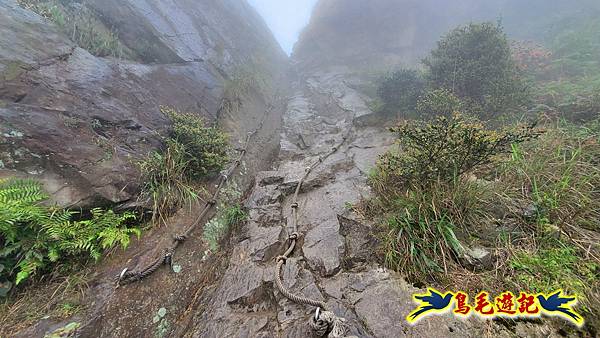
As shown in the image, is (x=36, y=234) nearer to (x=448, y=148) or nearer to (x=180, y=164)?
(x=180, y=164)

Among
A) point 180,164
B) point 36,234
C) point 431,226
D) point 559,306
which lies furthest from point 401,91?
point 36,234

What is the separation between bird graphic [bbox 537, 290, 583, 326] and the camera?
2.21 meters

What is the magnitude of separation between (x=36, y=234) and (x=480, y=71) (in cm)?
1064

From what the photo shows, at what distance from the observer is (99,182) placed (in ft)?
13.6

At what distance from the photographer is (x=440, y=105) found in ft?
22.1

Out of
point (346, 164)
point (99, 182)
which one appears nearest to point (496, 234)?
point (346, 164)

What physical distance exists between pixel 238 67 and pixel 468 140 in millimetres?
11553

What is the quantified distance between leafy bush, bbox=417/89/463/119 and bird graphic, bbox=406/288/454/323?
213 inches

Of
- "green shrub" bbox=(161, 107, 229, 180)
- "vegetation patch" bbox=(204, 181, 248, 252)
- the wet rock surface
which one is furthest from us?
"green shrub" bbox=(161, 107, 229, 180)

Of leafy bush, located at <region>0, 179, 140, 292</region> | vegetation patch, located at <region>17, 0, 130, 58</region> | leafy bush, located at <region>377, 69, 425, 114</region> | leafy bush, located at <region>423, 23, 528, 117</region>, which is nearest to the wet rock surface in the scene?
leafy bush, located at <region>0, 179, 140, 292</region>

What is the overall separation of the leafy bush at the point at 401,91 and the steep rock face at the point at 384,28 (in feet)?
28.6

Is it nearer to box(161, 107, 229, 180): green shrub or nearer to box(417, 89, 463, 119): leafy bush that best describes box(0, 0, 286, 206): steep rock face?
box(161, 107, 229, 180): green shrub

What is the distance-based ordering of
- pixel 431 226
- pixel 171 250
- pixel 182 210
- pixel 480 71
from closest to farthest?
pixel 431 226
pixel 171 250
pixel 182 210
pixel 480 71

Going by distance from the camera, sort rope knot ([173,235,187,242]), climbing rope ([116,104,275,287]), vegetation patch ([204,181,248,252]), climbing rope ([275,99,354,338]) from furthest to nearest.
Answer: vegetation patch ([204,181,248,252])
rope knot ([173,235,187,242])
climbing rope ([116,104,275,287])
climbing rope ([275,99,354,338])
